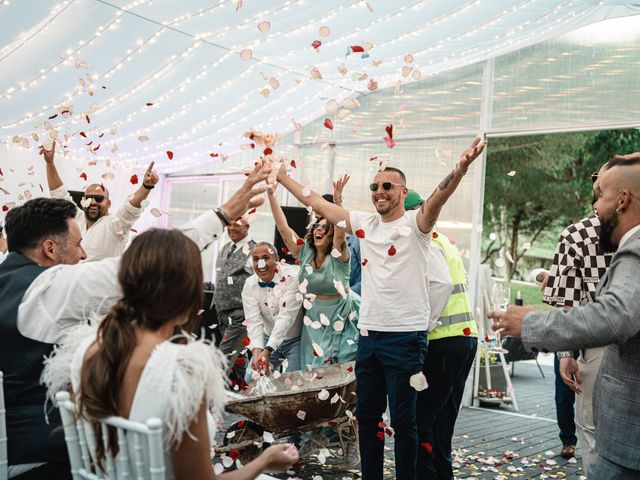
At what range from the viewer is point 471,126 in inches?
308

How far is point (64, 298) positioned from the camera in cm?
218

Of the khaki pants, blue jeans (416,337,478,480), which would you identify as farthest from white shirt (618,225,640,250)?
blue jeans (416,337,478,480)

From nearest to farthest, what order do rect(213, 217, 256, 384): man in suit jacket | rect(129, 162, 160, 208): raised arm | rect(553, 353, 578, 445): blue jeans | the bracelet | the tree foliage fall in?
the bracelet < rect(129, 162, 160, 208): raised arm < rect(553, 353, 578, 445): blue jeans < rect(213, 217, 256, 384): man in suit jacket < the tree foliage

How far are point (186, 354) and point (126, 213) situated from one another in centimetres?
264

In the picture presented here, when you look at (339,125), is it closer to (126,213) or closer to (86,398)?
(126,213)

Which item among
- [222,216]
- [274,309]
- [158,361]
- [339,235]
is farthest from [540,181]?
[158,361]

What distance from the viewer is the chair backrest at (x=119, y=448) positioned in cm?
154

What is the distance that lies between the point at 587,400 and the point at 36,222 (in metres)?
2.55

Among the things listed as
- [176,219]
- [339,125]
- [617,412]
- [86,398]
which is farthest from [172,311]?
[176,219]

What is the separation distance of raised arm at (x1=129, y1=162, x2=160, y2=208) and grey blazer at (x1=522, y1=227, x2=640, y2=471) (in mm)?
1843

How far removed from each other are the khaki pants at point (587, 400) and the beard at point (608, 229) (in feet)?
3.33

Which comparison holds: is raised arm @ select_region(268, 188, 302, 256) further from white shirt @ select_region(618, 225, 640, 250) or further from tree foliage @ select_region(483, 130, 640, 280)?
tree foliage @ select_region(483, 130, 640, 280)

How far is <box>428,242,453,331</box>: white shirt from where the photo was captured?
398 cm

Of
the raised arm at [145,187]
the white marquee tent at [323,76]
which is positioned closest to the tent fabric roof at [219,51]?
the white marquee tent at [323,76]
